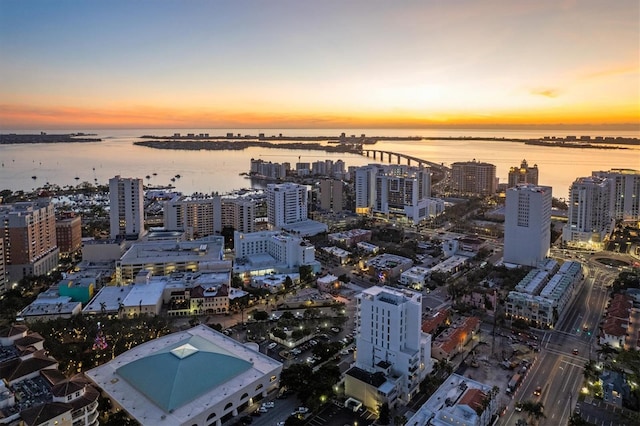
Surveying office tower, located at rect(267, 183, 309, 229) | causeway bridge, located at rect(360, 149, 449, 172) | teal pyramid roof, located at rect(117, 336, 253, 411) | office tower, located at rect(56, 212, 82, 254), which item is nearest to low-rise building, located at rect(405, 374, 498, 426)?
teal pyramid roof, located at rect(117, 336, 253, 411)

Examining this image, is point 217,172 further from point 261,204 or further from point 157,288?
point 157,288

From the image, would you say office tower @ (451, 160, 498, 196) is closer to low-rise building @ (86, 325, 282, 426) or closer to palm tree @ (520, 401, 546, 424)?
palm tree @ (520, 401, 546, 424)

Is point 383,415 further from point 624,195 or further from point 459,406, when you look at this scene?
point 624,195

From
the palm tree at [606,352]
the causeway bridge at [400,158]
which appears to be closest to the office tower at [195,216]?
the palm tree at [606,352]

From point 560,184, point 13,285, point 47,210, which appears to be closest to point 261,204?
point 47,210

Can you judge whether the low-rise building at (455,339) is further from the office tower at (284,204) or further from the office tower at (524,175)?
the office tower at (524,175)

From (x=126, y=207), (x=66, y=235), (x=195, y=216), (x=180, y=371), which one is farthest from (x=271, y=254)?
(x=180, y=371)
